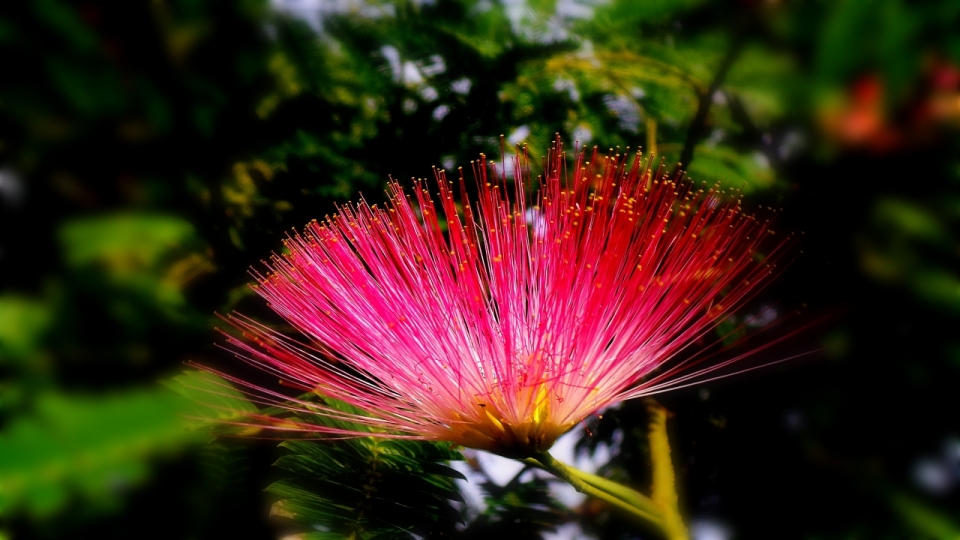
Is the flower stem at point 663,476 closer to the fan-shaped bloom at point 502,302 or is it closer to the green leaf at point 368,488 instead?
the fan-shaped bloom at point 502,302

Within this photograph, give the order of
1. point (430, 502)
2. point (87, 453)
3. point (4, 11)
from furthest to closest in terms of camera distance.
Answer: point (4, 11) → point (430, 502) → point (87, 453)

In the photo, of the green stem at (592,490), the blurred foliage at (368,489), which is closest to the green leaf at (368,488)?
the blurred foliage at (368,489)

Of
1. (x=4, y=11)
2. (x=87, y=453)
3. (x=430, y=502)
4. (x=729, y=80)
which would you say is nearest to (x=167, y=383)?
(x=87, y=453)

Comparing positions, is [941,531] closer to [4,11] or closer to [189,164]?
[189,164]

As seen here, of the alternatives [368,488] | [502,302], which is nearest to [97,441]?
[368,488]

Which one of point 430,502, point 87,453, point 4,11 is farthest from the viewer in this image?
point 4,11

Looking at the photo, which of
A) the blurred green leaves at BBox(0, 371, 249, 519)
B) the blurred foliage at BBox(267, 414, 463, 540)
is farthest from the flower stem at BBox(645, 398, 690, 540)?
the blurred green leaves at BBox(0, 371, 249, 519)

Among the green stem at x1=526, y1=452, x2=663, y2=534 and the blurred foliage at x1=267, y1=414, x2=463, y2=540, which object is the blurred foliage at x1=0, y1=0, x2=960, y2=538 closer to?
the blurred foliage at x1=267, y1=414, x2=463, y2=540

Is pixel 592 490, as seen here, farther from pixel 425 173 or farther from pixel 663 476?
pixel 425 173
